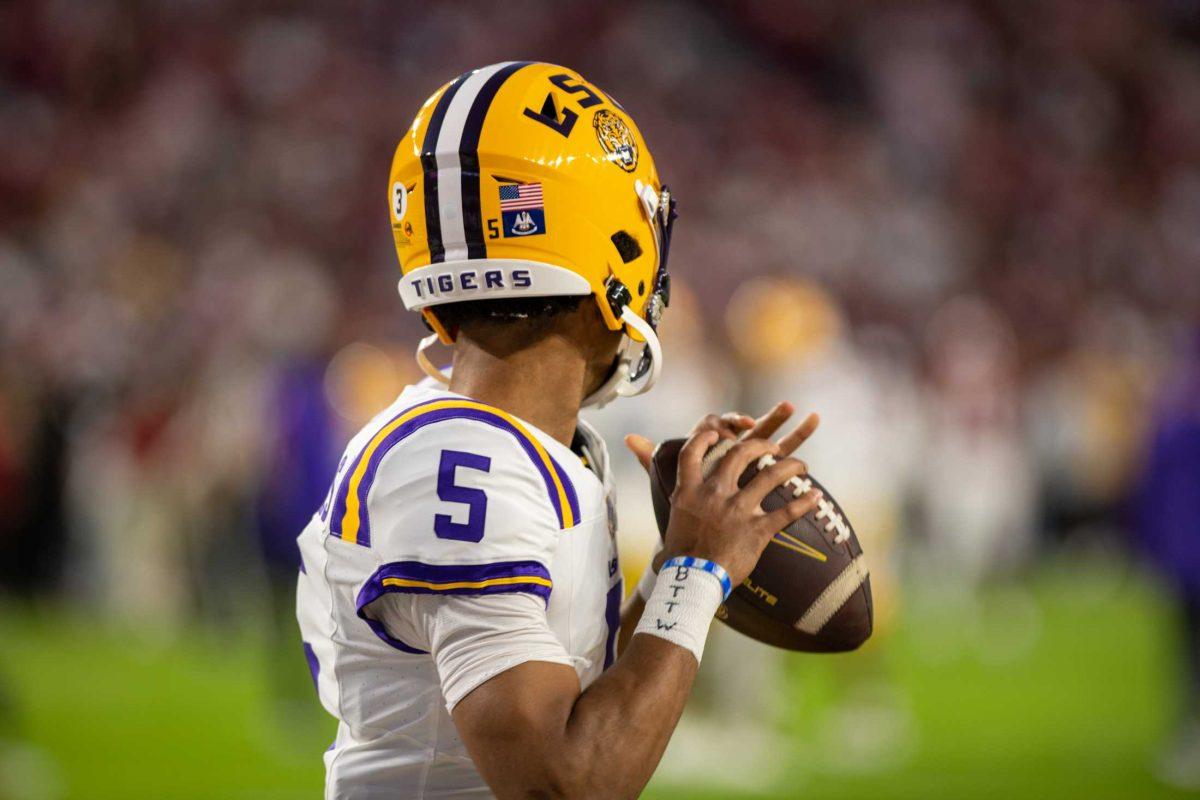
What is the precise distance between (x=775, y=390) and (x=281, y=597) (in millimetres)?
2586

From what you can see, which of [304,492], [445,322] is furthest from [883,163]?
[445,322]

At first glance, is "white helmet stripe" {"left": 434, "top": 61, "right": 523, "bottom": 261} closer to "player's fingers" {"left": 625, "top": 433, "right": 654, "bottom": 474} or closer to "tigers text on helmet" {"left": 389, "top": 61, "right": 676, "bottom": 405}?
"tigers text on helmet" {"left": 389, "top": 61, "right": 676, "bottom": 405}

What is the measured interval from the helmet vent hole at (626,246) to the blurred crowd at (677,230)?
16.0 feet

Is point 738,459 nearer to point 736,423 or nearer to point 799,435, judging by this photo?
point 736,423

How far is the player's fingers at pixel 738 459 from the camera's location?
6.30 feet

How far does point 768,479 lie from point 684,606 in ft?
0.75

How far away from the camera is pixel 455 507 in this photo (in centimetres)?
170

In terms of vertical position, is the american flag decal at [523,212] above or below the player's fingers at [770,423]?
above

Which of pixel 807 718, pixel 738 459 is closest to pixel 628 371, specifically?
pixel 738 459

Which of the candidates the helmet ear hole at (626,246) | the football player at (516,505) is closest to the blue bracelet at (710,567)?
the football player at (516,505)

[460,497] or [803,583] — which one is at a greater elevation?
[460,497]

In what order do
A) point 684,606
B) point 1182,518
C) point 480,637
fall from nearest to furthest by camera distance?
point 480,637
point 684,606
point 1182,518

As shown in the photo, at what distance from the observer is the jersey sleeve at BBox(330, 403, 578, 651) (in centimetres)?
169

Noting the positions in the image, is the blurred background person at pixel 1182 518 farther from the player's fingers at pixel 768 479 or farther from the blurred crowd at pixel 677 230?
the player's fingers at pixel 768 479
